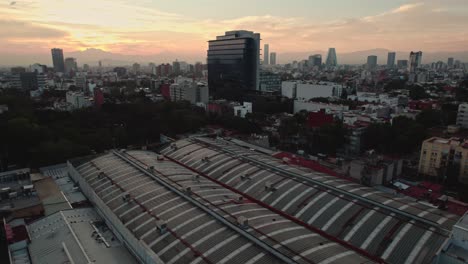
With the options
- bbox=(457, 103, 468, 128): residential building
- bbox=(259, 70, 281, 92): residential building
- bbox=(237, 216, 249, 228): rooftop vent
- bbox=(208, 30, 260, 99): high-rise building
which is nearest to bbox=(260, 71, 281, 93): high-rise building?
bbox=(259, 70, 281, 92): residential building

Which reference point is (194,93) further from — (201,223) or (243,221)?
(243,221)

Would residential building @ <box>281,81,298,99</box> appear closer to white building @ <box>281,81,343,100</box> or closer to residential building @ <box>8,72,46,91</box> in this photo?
white building @ <box>281,81,343,100</box>

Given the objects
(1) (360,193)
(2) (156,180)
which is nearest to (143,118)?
(2) (156,180)

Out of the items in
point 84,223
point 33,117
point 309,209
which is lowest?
point 84,223

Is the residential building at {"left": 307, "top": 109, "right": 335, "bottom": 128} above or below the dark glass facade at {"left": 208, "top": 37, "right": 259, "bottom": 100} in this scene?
below

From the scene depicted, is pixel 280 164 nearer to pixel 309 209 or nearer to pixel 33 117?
pixel 309 209
